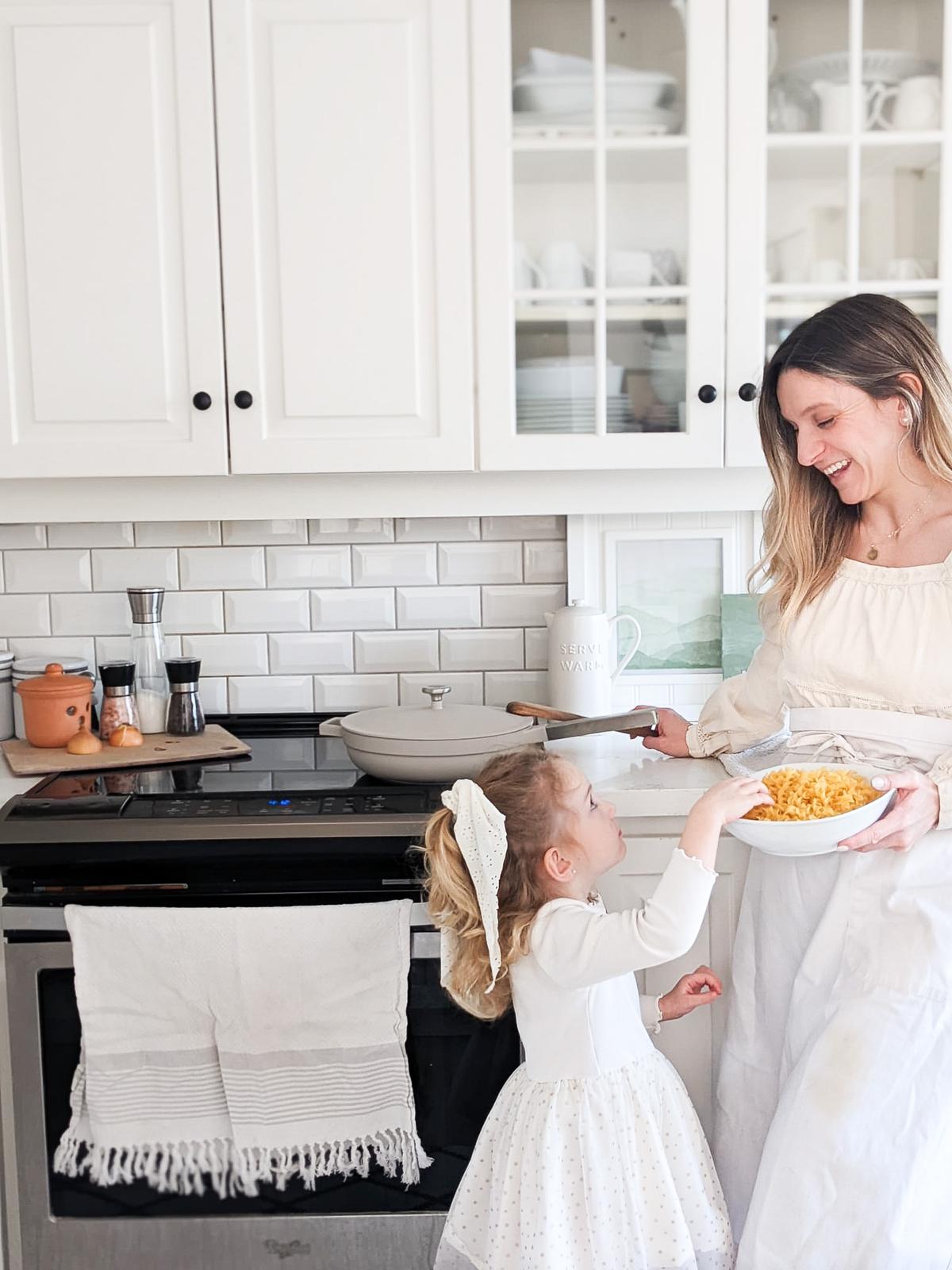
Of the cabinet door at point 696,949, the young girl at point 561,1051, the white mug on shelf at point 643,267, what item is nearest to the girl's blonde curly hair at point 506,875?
the young girl at point 561,1051

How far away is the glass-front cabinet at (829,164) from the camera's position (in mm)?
2000

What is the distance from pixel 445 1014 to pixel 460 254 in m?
1.21

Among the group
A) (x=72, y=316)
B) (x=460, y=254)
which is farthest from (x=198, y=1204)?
(x=460, y=254)

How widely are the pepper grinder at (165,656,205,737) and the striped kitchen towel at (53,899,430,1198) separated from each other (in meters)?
0.49

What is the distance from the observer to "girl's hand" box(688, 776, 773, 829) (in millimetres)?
1456

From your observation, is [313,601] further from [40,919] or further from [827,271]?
[827,271]

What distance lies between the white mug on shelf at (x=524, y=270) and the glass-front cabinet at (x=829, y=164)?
0.32m

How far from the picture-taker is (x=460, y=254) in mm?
2014

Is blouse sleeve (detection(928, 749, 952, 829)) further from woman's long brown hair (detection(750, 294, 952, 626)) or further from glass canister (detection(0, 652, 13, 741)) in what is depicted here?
glass canister (detection(0, 652, 13, 741))

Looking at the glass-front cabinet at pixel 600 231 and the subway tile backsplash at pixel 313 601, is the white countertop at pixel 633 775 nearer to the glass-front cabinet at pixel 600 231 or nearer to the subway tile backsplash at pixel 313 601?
the subway tile backsplash at pixel 313 601

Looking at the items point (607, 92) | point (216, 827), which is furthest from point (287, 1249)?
point (607, 92)

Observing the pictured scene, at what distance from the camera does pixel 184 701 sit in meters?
2.23

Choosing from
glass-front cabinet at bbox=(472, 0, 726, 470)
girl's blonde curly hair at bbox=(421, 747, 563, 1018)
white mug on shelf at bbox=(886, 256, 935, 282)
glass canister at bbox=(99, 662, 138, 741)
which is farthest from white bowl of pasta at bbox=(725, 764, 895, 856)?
glass canister at bbox=(99, 662, 138, 741)

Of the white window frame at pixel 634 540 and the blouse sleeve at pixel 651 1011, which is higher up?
the white window frame at pixel 634 540
